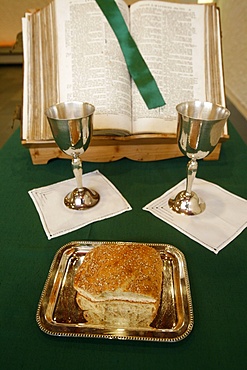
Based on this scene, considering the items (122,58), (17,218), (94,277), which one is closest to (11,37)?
(122,58)

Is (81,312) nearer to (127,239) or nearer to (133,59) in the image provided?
(127,239)

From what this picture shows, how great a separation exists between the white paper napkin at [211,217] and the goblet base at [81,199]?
98mm

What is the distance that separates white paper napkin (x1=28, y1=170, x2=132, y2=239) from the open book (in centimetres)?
10

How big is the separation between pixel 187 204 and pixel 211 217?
46 millimetres

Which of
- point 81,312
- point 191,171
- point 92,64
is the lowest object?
Answer: point 81,312

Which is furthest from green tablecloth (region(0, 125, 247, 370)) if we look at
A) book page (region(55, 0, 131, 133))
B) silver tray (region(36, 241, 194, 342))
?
book page (region(55, 0, 131, 133))

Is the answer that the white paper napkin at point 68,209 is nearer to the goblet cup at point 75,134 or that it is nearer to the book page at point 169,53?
the goblet cup at point 75,134

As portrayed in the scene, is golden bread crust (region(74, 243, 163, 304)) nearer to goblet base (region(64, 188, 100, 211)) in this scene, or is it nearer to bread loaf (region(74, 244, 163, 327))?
bread loaf (region(74, 244, 163, 327))

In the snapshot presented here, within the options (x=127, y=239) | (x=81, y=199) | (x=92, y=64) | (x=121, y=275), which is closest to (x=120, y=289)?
(x=121, y=275)

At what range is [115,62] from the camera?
630 millimetres

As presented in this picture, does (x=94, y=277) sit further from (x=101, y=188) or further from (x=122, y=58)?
(x=122, y=58)

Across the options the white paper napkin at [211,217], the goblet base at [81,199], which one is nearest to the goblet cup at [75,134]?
the goblet base at [81,199]

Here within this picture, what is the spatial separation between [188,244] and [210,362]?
18 centimetres

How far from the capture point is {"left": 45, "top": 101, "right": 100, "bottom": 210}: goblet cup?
475mm
